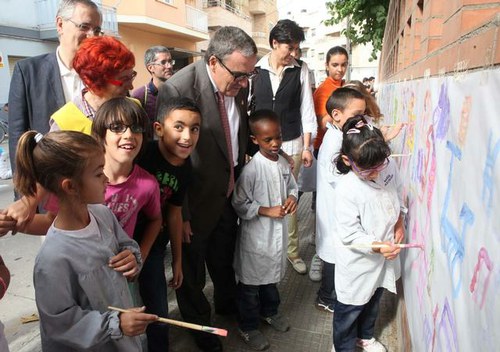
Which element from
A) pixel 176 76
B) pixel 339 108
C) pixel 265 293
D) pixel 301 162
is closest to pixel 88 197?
pixel 176 76

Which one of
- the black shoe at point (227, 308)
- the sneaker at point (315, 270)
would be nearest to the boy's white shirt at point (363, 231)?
the black shoe at point (227, 308)

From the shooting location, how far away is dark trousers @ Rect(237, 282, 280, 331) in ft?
7.73

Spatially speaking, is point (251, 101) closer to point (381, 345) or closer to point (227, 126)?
point (227, 126)

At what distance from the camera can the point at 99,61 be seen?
1.71 m

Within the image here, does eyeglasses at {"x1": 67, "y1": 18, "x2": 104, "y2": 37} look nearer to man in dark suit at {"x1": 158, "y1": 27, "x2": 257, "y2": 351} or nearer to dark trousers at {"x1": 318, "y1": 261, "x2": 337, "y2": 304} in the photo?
man in dark suit at {"x1": 158, "y1": 27, "x2": 257, "y2": 351}

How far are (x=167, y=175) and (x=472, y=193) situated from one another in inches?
54.0

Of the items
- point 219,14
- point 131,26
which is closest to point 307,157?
point 131,26

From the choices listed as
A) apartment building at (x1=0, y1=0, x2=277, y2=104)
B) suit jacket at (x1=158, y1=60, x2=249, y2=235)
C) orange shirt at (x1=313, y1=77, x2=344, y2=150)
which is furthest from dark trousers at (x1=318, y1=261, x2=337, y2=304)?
apartment building at (x1=0, y1=0, x2=277, y2=104)

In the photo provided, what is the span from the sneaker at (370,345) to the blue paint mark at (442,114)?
1.47 metres

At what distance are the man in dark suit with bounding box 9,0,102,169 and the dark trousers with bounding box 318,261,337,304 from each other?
199cm

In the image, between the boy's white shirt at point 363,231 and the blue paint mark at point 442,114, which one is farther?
the boy's white shirt at point 363,231

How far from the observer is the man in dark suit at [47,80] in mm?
2020

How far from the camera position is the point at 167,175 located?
189cm

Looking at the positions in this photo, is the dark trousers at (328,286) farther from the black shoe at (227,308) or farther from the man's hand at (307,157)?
the man's hand at (307,157)
